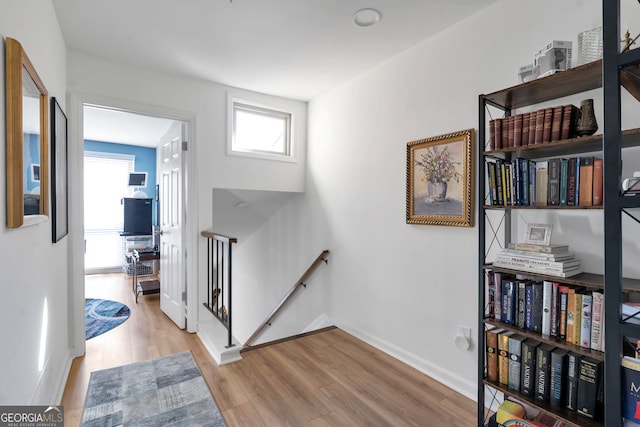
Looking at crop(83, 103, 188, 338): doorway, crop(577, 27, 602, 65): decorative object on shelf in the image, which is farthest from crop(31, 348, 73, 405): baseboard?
crop(83, 103, 188, 338): doorway

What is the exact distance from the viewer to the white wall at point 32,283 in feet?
3.62

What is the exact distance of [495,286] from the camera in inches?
67.6

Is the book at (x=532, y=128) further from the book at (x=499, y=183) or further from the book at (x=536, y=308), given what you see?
the book at (x=536, y=308)

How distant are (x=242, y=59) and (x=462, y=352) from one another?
2795 millimetres

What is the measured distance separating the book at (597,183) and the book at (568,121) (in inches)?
7.4

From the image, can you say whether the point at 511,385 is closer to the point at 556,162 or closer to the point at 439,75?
the point at 556,162

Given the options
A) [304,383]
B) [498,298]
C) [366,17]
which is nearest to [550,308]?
[498,298]

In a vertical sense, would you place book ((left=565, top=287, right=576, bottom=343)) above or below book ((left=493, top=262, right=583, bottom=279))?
below

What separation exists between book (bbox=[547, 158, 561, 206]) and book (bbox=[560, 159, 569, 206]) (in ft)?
0.04

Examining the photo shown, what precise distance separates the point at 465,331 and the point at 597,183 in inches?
48.1

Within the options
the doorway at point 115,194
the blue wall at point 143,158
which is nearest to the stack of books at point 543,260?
the doorway at point 115,194

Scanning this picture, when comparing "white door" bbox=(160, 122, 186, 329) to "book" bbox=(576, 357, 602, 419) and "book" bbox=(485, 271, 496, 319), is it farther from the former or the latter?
"book" bbox=(576, 357, 602, 419)

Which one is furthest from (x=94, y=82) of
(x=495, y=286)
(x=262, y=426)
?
(x=495, y=286)

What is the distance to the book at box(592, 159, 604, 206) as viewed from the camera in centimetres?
133
